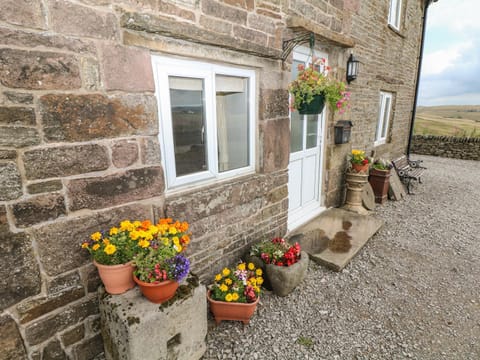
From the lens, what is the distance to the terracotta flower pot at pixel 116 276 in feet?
5.51

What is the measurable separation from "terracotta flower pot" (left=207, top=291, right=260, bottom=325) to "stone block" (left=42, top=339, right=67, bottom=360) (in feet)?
3.72

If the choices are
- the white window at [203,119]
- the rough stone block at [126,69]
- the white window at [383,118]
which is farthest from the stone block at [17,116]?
the white window at [383,118]

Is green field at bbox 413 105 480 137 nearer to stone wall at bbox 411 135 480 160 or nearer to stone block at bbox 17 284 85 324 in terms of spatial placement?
stone wall at bbox 411 135 480 160

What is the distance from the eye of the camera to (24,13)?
1.35 m

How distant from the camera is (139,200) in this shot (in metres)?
1.97

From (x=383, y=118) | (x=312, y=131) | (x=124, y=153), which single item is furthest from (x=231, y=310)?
(x=383, y=118)

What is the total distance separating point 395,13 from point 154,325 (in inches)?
331

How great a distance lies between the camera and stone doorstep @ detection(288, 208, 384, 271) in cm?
328

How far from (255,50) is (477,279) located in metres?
3.79

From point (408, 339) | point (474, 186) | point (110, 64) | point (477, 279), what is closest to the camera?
point (110, 64)

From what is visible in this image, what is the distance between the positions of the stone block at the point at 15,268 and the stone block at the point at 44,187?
0.17 metres

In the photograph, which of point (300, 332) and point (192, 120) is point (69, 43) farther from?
point (300, 332)

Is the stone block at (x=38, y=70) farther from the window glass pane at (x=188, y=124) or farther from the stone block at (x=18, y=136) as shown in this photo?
the window glass pane at (x=188, y=124)

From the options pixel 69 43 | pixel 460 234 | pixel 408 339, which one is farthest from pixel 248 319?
pixel 460 234
